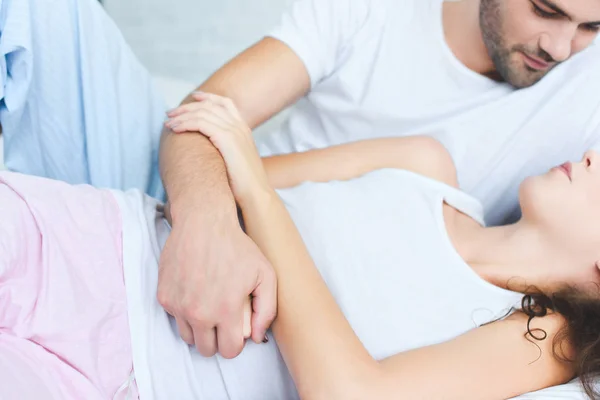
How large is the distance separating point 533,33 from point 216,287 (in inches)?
36.2

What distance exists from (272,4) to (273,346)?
157 centimetres

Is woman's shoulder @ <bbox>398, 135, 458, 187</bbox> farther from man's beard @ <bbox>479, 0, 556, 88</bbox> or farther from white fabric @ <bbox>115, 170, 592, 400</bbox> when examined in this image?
man's beard @ <bbox>479, 0, 556, 88</bbox>

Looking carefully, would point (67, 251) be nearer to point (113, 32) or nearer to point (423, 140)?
point (113, 32)

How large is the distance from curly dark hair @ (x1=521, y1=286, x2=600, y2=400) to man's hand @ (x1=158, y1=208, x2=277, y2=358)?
419mm

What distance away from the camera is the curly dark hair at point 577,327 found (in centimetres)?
94

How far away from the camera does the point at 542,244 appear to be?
3.73ft

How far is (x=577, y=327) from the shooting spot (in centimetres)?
97

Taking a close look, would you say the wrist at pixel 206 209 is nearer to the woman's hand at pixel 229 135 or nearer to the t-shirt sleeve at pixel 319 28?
the woman's hand at pixel 229 135

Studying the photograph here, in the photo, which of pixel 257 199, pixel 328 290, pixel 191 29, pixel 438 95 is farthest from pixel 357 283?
pixel 191 29

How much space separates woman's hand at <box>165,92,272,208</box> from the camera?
106 cm

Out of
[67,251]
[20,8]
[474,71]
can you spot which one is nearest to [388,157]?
[474,71]

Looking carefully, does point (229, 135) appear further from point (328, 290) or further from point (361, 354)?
point (361, 354)

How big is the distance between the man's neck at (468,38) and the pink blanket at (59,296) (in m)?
0.91

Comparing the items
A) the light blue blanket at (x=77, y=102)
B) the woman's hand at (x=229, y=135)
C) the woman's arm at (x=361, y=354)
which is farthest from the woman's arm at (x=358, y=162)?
the light blue blanket at (x=77, y=102)
